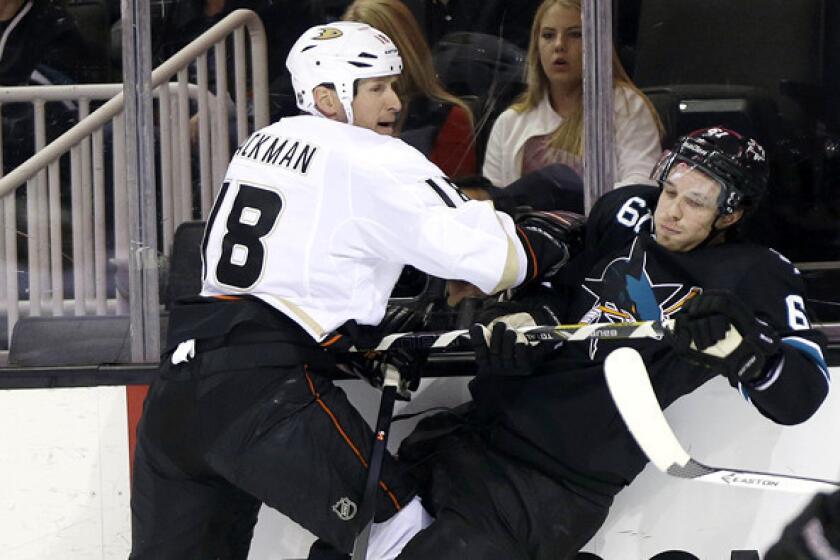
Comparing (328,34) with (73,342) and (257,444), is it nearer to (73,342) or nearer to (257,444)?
(257,444)

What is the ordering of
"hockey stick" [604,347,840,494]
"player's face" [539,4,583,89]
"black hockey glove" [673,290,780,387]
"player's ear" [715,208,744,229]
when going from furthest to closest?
"player's face" [539,4,583,89]
"player's ear" [715,208,744,229]
"hockey stick" [604,347,840,494]
"black hockey glove" [673,290,780,387]

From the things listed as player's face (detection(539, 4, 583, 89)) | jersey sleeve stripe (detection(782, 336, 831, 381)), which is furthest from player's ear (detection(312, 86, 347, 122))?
jersey sleeve stripe (detection(782, 336, 831, 381))

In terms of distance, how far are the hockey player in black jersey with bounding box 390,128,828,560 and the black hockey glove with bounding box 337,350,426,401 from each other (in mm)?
134

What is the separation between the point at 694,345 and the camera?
231 cm

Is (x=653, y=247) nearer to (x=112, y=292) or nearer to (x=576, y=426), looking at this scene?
(x=576, y=426)

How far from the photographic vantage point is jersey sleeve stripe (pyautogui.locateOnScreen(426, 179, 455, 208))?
2520mm

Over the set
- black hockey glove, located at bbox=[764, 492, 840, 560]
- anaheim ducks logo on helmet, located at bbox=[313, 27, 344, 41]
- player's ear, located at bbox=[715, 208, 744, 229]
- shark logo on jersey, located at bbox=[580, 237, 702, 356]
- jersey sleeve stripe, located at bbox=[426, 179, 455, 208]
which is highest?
anaheim ducks logo on helmet, located at bbox=[313, 27, 344, 41]

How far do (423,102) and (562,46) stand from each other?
1.02ft

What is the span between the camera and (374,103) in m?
2.68

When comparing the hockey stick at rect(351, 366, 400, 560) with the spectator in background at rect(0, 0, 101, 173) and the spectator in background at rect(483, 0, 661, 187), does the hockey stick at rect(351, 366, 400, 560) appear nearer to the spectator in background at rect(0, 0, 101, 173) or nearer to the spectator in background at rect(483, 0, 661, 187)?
the spectator in background at rect(483, 0, 661, 187)

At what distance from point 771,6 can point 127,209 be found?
4.67 feet

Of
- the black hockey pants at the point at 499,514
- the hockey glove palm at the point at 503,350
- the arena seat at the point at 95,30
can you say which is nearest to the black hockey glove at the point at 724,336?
the hockey glove palm at the point at 503,350

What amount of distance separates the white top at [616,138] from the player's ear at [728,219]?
0.36m

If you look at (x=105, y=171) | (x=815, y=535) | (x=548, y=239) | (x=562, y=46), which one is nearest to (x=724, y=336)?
(x=548, y=239)
